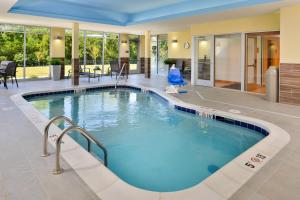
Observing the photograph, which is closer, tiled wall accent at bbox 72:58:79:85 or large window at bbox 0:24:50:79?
tiled wall accent at bbox 72:58:79:85

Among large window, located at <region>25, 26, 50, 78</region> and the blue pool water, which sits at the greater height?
large window, located at <region>25, 26, 50, 78</region>

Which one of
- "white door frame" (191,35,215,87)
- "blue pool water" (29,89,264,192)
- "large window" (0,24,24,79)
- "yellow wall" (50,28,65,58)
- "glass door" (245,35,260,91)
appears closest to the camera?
"blue pool water" (29,89,264,192)

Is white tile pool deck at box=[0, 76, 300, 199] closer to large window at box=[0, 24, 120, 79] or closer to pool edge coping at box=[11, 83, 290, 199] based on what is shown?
pool edge coping at box=[11, 83, 290, 199]

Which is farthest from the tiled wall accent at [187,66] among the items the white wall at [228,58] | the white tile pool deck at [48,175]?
the white tile pool deck at [48,175]

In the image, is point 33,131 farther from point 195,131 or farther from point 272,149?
point 272,149

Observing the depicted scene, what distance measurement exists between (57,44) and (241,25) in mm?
8653

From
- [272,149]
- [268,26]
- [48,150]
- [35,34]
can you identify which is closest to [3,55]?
[35,34]

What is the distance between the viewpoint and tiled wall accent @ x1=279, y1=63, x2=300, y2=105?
6816mm

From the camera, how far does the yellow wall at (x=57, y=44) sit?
499 inches

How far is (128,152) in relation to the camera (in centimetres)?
410

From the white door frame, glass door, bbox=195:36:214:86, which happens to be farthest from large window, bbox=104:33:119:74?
glass door, bbox=195:36:214:86

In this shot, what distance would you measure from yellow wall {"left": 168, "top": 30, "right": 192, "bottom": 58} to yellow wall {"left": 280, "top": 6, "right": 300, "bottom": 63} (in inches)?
275

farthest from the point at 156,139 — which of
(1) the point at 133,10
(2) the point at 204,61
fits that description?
(1) the point at 133,10

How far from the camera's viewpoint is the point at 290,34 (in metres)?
6.81
